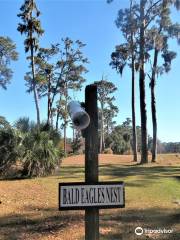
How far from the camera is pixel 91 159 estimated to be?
4836 mm

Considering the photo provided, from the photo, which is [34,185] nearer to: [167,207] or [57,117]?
[167,207]

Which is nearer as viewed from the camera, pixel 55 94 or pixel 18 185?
pixel 18 185

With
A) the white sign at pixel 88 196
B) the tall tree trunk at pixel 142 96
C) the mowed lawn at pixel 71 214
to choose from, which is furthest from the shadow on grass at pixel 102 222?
the tall tree trunk at pixel 142 96

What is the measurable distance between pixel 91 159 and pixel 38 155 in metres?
12.5

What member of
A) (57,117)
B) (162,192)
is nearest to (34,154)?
(162,192)

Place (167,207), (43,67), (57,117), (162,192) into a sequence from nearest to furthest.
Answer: (167,207)
(162,192)
(43,67)
(57,117)

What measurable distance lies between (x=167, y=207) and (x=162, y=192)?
2.73 metres

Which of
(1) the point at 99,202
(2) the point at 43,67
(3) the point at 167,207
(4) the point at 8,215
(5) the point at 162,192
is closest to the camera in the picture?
(1) the point at 99,202

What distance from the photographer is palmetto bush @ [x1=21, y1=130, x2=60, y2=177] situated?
1695 cm

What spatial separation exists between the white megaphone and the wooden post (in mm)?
146

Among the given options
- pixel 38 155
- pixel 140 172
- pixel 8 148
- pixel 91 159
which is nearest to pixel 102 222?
pixel 91 159

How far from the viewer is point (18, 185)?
15109mm
